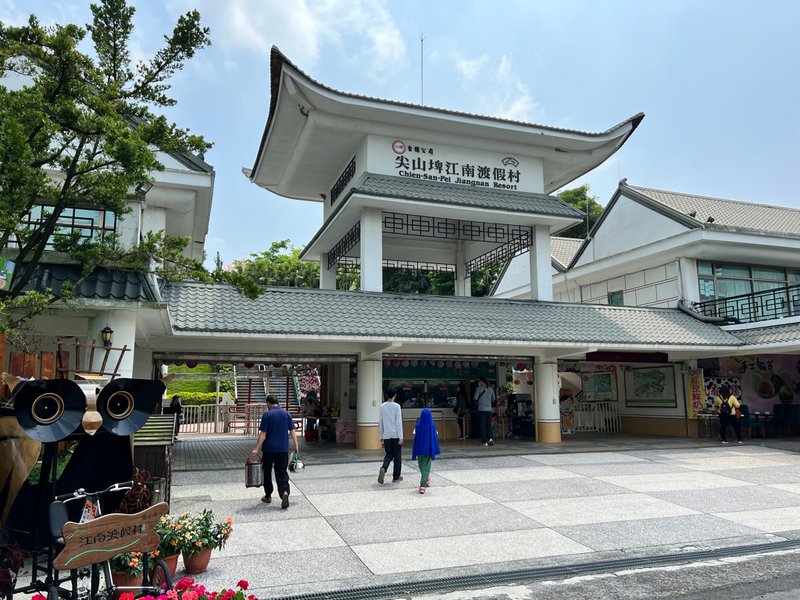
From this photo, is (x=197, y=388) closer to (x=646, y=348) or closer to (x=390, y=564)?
(x=646, y=348)

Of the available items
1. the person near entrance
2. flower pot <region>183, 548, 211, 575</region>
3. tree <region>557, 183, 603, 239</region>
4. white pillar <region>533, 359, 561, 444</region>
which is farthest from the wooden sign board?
tree <region>557, 183, 603, 239</region>

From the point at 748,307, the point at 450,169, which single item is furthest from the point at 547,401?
the point at 748,307

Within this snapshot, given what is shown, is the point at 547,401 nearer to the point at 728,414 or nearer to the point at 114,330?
the point at 728,414

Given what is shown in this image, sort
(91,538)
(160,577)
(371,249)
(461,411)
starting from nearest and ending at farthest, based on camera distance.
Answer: (91,538) → (160,577) → (371,249) → (461,411)

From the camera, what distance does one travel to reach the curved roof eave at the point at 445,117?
1433 cm

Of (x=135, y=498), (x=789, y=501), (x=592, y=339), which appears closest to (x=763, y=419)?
(x=592, y=339)

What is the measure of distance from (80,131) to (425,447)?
6.74 m

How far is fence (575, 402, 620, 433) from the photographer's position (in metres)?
21.2

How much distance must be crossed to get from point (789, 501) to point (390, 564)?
6941 millimetres

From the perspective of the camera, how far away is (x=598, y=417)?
21.4 metres

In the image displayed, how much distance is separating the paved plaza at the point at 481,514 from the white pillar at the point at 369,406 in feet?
3.17

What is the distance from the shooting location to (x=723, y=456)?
14125mm

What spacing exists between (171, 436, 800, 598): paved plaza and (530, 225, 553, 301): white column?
5314 mm

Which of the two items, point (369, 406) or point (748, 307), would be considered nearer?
point (369, 406)
